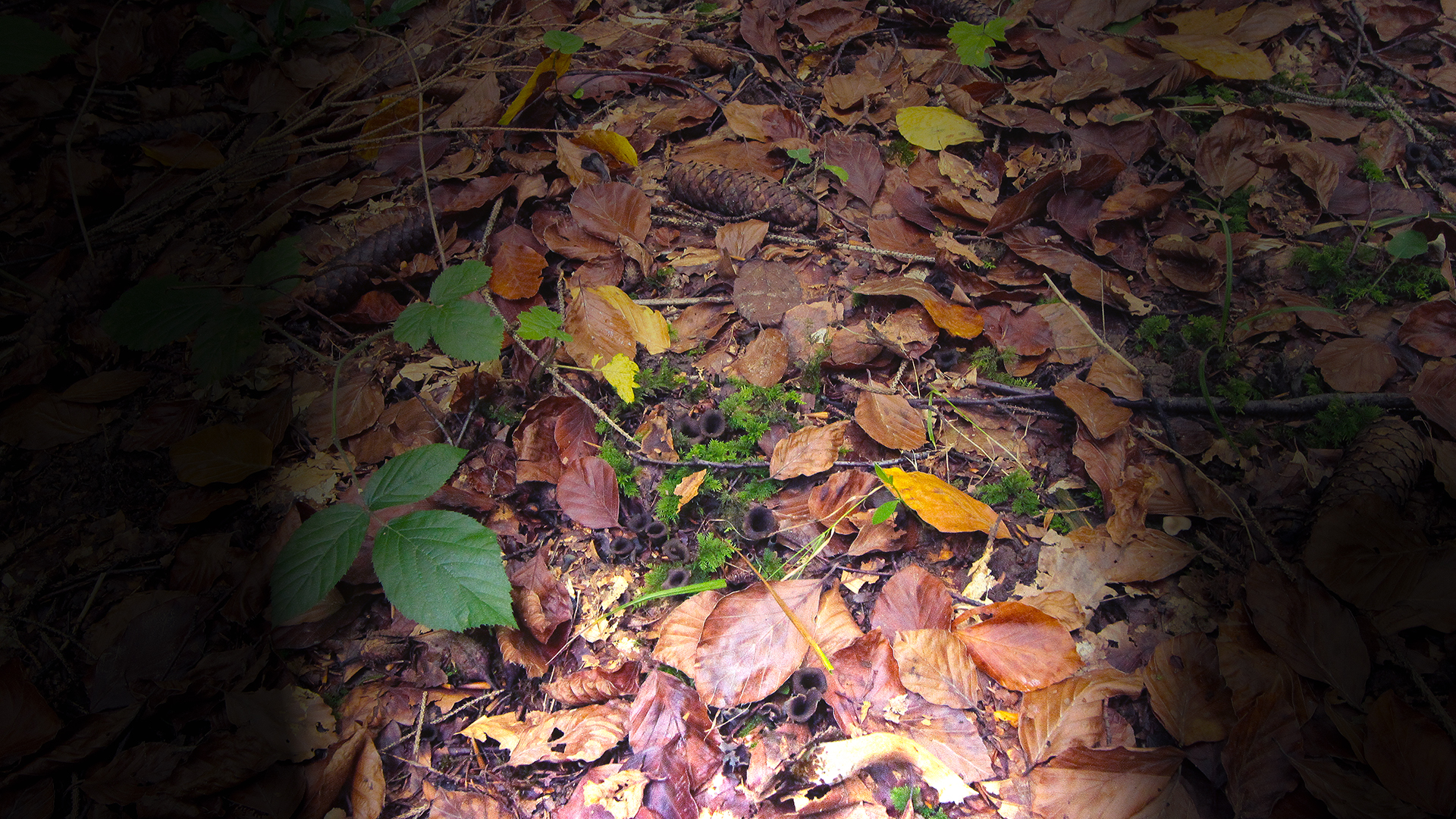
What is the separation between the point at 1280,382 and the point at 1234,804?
138 centimetres

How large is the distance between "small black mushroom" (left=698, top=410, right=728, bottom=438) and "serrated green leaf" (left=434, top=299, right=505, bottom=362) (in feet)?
2.30

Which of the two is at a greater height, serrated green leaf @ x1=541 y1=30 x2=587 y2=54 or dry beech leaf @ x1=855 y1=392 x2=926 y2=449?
serrated green leaf @ x1=541 y1=30 x2=587 y2=54

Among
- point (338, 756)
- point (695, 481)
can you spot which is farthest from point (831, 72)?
point (338, 756)

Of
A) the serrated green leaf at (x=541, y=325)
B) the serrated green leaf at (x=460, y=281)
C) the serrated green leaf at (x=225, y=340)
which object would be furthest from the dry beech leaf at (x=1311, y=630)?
the serrated green leaf at (x=225, y=340)

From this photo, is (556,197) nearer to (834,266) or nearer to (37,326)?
(834,266)

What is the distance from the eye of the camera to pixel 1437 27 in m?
2.95

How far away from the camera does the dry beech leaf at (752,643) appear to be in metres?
1.71

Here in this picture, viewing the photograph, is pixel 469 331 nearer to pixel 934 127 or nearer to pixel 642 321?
pixel 642 321

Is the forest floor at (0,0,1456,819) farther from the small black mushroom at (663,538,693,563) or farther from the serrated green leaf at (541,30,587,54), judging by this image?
the serrated green leaf at (541,30,587,54)

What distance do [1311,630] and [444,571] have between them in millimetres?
2254

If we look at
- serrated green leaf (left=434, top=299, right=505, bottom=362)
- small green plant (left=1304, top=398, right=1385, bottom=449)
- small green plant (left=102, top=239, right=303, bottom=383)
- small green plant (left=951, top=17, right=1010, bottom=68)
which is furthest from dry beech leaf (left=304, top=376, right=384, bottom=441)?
small green plant (left=1304, top=398, right=1385, bottom=449)

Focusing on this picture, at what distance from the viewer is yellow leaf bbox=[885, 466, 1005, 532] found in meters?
1.88

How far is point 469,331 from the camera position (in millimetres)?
2029

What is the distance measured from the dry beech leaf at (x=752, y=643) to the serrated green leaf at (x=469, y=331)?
107 cm
